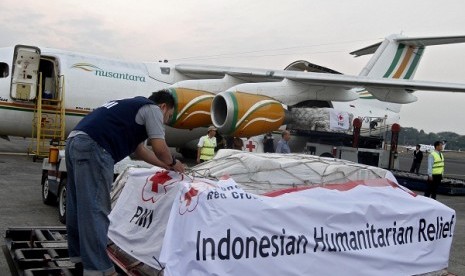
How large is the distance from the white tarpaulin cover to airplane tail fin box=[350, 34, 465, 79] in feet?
54.8

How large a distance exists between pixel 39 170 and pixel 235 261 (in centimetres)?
1167

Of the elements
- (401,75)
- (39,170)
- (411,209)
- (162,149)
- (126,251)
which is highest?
(401,75)

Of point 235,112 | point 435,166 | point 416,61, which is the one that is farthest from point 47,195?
point 416,61

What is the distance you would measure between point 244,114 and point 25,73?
22.3 feet

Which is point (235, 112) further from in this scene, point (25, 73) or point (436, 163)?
point (25, 73)

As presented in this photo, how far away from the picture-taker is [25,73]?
15.2 meters

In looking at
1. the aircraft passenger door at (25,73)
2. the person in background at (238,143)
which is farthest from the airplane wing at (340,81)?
the aircraft passenger door at (25,73)

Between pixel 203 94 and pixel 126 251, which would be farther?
pixel 203 94

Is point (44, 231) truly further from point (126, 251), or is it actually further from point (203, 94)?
point (203, 94)

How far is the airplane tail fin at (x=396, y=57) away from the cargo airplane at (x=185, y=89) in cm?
239

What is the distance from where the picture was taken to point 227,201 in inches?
124

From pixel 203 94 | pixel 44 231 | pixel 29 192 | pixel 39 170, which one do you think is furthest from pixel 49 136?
pixel 44 231

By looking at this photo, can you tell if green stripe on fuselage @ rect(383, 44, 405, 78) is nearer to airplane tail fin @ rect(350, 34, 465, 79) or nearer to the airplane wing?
airplane tail fin @ rect(350, 34, 465, 79)

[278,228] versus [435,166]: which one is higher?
[278,228]
